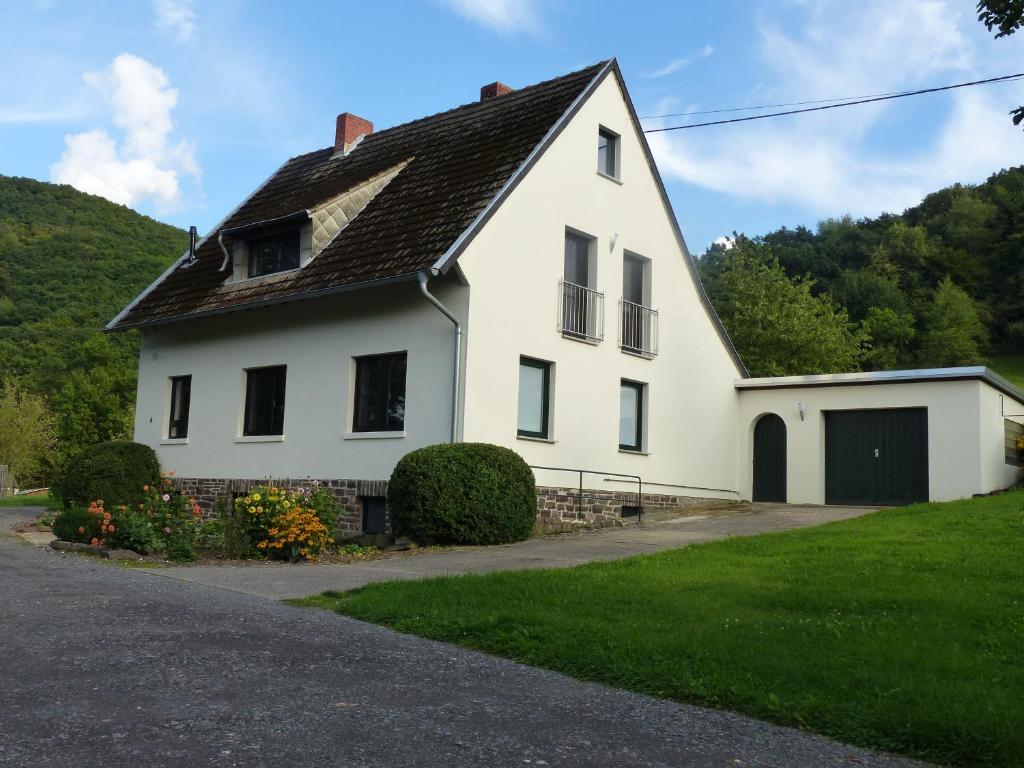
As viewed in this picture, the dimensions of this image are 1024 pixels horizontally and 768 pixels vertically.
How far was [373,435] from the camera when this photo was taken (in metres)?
17.3

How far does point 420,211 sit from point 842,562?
10062 mm

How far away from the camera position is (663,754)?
507 cm

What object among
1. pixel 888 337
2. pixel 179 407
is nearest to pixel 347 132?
pixel 179 407

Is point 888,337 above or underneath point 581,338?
above

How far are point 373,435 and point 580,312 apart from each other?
4.41 meters

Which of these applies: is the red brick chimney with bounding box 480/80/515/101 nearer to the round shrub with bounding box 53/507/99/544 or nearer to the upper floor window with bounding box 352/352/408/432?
the upper floor window with bounding box 352/352/408/432

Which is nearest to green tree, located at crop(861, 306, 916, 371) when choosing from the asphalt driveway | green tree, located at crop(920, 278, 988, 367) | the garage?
green tree, located at crop(920, 278, 988, 367)

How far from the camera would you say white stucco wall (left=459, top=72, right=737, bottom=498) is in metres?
16.8

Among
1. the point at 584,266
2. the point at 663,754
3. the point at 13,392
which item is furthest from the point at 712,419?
the point at 13,392

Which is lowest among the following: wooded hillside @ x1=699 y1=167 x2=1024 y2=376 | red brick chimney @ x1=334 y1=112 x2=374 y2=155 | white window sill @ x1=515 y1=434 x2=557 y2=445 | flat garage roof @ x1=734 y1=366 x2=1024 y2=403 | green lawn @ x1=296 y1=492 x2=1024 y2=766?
green lawn @ x1=296 y1=492 x2=1024 y2=766

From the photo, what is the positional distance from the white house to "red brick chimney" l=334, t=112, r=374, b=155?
11 cm

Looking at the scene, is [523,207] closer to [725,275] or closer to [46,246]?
[725,275]

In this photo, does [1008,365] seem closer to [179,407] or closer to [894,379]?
[894,379]

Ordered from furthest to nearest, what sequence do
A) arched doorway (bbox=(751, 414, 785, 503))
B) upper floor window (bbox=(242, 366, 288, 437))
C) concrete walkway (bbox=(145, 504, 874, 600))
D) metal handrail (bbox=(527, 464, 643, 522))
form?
arched doorway (bbox=(751, 414, 785, 503))
upper floor window (bbox=(242, 366, 288, 437))
metal handrail (bbox=(527, 464, 643, 522))
concrete walkway (bbox=(145, 504, 874, 600))
